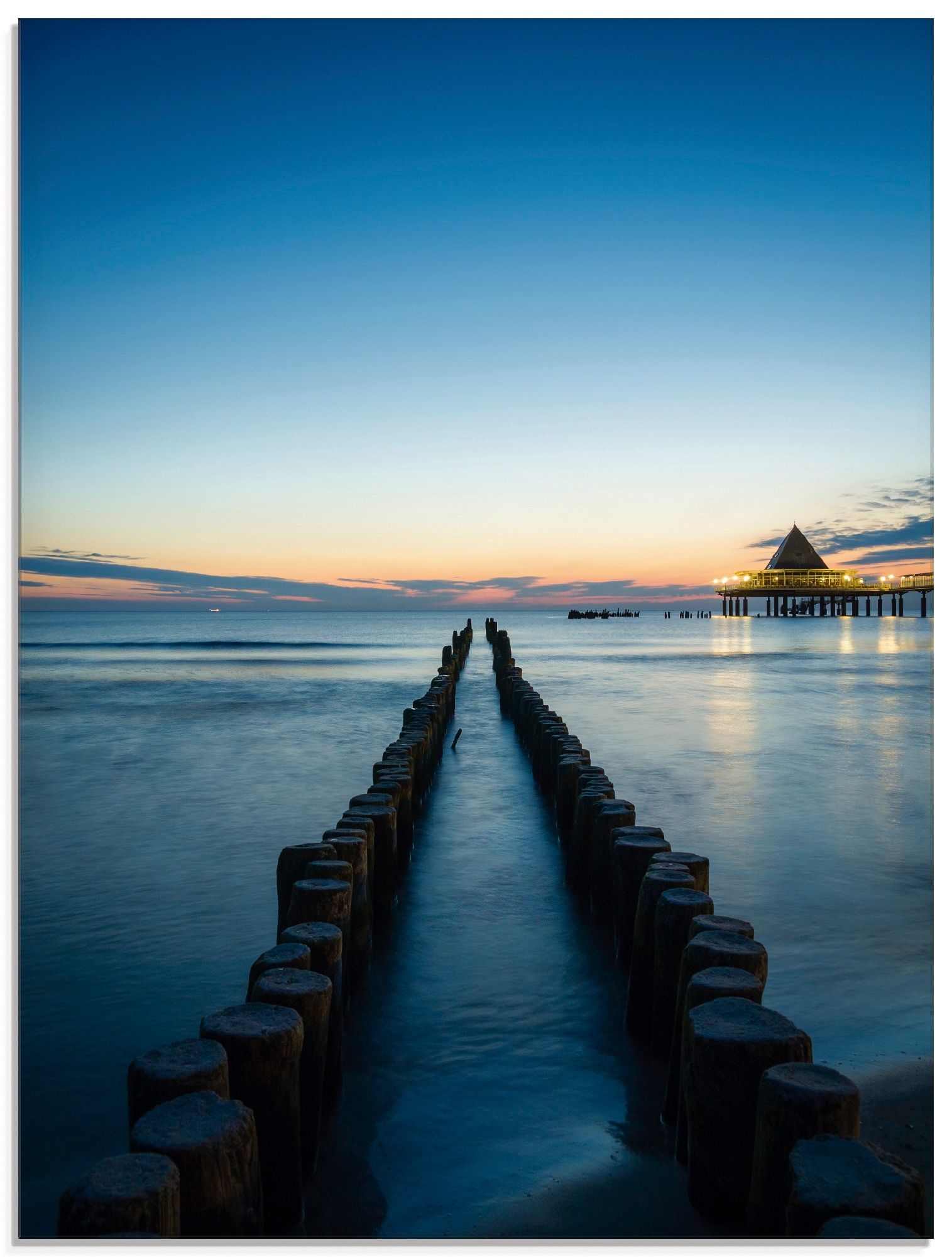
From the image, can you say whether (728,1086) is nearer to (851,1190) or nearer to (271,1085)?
(851,1190)

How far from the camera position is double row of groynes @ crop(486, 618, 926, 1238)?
6.25 feet

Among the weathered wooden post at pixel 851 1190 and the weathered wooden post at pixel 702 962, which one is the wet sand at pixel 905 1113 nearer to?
the weathered wooden post at pixel 702 962

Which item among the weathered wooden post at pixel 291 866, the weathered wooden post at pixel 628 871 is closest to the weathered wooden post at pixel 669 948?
the weathered wooden post at pixel 628 871

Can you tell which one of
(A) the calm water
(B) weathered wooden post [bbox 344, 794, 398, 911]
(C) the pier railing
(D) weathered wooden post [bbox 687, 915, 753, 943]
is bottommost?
(A) the calm water

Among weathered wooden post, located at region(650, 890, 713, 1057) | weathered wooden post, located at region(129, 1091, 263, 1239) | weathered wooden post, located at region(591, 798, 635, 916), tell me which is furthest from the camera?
weathered wooden post, located at region(591, 798, 635, 916)

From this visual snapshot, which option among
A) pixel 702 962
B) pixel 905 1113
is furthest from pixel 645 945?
pixel 905 1113

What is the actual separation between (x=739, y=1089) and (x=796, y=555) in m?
79.0

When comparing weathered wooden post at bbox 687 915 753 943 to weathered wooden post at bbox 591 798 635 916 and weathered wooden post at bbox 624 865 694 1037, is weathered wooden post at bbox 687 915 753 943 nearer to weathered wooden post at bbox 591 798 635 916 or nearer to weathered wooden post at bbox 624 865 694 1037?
weathered wooden post at bbox 624 865 694 1037

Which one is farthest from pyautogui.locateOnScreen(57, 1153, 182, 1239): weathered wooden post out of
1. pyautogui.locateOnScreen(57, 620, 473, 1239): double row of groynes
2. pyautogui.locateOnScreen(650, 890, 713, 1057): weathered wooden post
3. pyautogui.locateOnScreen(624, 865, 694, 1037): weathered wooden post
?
pyautogui.locateOnScreen(624, 865, 694, 1037): weathered wooden post

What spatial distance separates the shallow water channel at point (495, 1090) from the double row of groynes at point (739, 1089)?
201 mm

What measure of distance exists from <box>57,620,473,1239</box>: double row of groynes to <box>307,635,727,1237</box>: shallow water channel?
0.23m

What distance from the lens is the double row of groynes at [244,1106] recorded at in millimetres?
1887

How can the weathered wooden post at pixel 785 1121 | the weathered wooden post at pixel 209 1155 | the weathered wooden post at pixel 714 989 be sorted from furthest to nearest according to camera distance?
1. the weathered wooden post at pixel 714 989
2. the weathered wooden post at pixel 785 1121
3. the weathered wooden post at pixel 209 1155

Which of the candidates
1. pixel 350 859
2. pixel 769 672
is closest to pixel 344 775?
pixel 350 859
